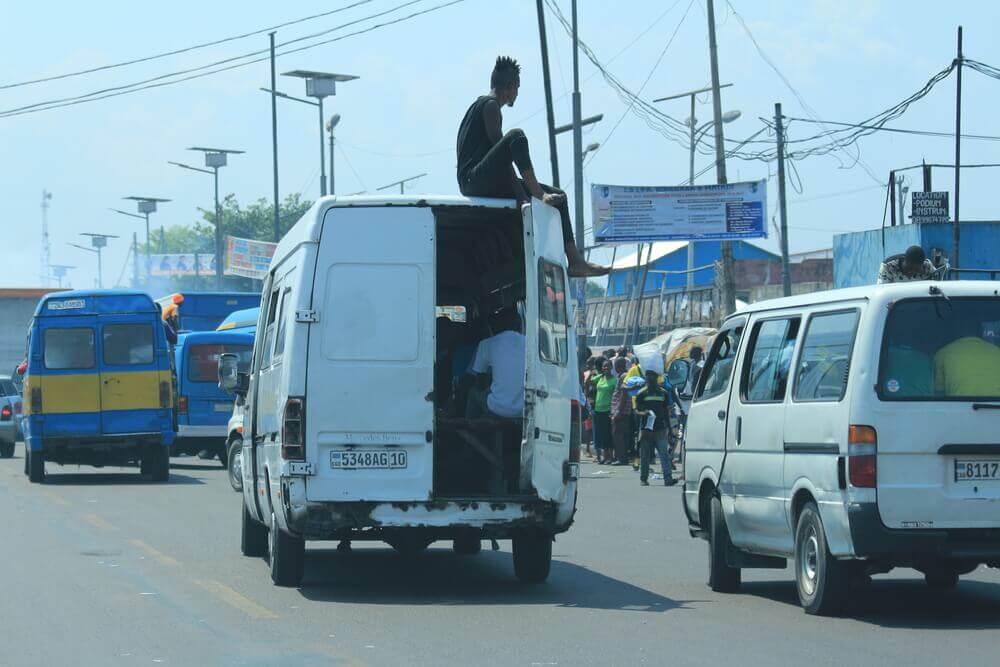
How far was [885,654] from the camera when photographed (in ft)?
27.7

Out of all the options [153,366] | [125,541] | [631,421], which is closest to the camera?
[125,541]

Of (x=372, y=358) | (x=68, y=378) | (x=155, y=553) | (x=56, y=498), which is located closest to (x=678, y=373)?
(x=372, y=358)

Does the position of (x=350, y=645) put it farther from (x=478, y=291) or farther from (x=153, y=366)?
(x=153, y=366)

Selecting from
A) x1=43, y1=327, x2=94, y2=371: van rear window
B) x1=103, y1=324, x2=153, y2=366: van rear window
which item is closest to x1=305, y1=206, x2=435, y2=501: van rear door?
x1=103, y1=324, x2=153, y2=366: van rear window

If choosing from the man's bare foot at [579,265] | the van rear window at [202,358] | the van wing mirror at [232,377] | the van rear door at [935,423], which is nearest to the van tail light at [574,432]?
the man's bare foot at [579,265]

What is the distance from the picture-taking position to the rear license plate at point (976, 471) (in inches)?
371

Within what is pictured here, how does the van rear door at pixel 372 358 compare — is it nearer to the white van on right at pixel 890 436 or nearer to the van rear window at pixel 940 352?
the white van on right at pixel 890 436

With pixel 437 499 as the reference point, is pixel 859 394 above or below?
above

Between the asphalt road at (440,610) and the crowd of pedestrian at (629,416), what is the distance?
269 inches

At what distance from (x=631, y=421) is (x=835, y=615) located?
18940mm

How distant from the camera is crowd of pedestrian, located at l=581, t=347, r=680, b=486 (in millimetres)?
23438

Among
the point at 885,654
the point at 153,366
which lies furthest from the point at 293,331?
the point at 153,366

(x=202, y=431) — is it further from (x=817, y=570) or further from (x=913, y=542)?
(x=913, y=542)

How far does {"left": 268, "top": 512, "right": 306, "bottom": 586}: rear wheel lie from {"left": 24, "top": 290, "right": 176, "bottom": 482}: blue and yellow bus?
1456 cm
